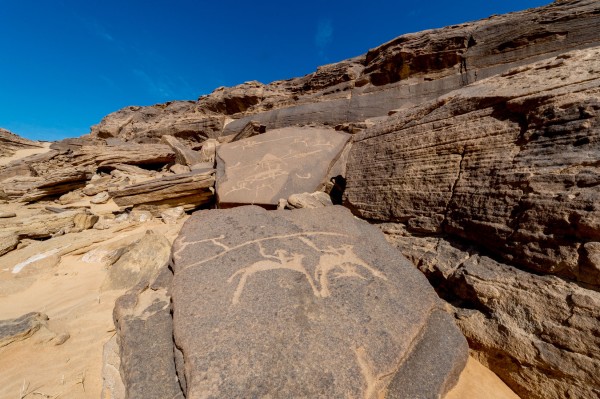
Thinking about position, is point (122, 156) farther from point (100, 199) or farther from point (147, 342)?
point (147, 342)

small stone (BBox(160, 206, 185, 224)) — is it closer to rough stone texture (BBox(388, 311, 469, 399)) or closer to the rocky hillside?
the rocky hillside

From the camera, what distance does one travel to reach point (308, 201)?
121 inches

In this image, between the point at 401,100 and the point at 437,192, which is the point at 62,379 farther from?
the point at 401,100

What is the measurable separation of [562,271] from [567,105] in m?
1.18

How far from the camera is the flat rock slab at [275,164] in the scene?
3.84 meters

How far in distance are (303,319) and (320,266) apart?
0.50 meters

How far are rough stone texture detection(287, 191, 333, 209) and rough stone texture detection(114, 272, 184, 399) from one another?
5.36ft

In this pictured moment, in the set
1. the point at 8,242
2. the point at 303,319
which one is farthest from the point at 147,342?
the point at 8,242

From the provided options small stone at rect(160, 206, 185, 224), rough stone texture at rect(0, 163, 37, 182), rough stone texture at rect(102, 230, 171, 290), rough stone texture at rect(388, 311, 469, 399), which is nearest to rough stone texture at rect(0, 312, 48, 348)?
rough stone texture at rect(102, 230, 171, 290)

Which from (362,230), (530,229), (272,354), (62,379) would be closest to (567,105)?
(530,229)

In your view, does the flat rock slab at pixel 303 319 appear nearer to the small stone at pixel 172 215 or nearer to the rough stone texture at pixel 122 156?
the small stone at pixel 172 215

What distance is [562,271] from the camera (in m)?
1.31

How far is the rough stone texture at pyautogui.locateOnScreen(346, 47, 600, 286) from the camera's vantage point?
4.44 ft

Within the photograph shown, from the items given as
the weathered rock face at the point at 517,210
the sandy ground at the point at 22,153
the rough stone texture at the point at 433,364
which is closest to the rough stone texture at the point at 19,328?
the rough stone texture at the point at 433,364
